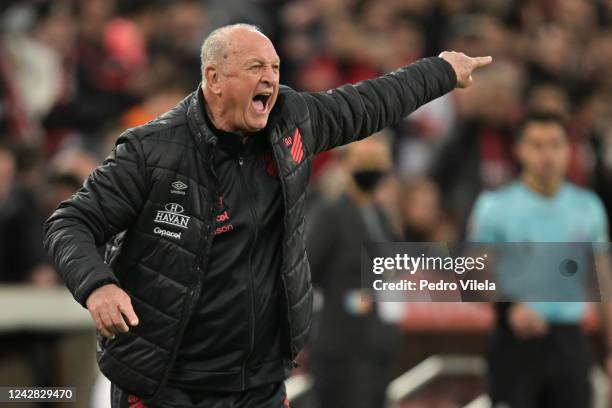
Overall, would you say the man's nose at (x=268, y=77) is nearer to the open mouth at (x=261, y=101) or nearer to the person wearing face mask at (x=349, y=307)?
the open mouth at (x=261, y=101)

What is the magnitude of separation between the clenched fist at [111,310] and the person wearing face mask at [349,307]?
13.5ft

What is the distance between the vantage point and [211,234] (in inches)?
156

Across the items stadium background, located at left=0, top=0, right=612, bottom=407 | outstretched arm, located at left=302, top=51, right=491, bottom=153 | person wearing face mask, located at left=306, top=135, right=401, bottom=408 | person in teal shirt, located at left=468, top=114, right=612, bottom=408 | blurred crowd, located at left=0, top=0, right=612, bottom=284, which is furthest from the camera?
blurred crowd, located at left=0, top=0, right=612, bottom=284

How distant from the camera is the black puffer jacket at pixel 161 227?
3.86 metres

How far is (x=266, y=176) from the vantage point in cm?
412

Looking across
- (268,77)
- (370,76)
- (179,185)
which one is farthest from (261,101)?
(370,76)

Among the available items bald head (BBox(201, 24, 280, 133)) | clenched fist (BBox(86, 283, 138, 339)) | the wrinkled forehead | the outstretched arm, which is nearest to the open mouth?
bald head (BBox(201, 24, 280, 133))

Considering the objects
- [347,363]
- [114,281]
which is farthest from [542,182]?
[114,281]

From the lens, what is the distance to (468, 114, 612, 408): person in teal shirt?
6.58 m

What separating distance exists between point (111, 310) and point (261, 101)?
2.95ft

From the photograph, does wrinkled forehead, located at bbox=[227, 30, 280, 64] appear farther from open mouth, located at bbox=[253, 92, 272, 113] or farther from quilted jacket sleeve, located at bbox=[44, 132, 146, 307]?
quilted jacket sleeve, located at bbox=[44, 132, 146, 307]

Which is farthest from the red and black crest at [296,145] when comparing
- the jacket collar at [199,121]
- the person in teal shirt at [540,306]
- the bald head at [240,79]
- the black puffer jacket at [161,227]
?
the person in teal shirt at [540,306]
